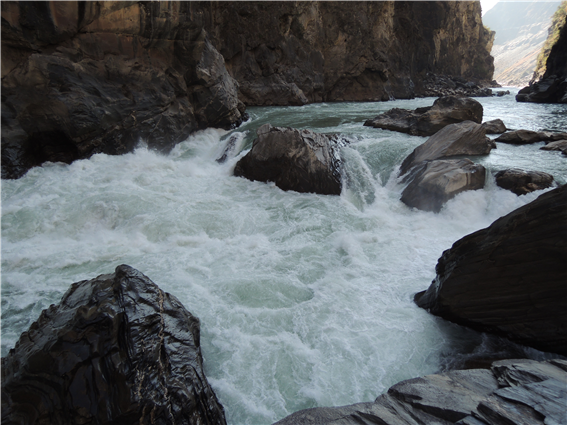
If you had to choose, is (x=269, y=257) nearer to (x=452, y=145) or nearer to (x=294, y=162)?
(x=294, y=162)

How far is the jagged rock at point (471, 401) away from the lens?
6.82ft

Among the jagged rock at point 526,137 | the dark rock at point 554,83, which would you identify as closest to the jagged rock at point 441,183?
the jagged rock at point 526,137

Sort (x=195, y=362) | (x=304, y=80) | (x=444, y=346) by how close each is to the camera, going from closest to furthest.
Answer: (x=195, y=362) → (x=444, y=346) → (x=304, y=80)

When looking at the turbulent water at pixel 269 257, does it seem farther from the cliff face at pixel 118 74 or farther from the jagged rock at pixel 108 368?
the cliff face at pixel 118 74

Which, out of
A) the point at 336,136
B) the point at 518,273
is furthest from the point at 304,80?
the point at 518,273

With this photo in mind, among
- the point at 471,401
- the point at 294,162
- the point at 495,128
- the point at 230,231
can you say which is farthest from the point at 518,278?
the point at 495,128

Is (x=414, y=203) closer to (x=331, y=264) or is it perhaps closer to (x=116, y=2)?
(x=331, y=264)

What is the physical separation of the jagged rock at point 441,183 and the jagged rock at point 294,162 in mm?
1615

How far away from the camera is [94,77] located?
352 inches

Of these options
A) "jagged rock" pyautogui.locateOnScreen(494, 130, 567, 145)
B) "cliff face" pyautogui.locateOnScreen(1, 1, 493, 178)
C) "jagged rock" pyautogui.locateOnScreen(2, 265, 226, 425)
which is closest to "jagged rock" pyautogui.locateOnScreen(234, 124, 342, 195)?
"cliff face" pyautogui.locateOnScreen(1, 1, 493, 178)

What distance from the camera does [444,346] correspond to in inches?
148

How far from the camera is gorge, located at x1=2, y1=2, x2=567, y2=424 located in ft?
11.6

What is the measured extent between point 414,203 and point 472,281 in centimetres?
354

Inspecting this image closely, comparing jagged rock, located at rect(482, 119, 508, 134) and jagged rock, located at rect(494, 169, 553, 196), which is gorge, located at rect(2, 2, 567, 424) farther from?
jagged rock, located at rect(482, 119, 508, 134)
